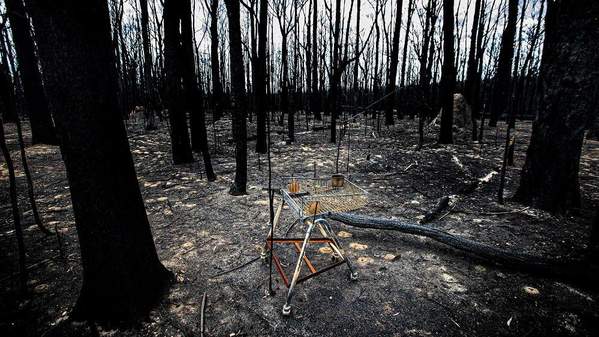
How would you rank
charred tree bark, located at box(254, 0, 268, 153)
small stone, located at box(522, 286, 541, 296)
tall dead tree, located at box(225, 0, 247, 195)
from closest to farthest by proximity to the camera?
small stone, located at box(522, 286, 541, 296)
tall dead tree, located at box(225, 0, 247, 195)
charred tree bark, located at box(254, 0, 268, 153)

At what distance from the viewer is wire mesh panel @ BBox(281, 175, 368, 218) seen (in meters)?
2.39

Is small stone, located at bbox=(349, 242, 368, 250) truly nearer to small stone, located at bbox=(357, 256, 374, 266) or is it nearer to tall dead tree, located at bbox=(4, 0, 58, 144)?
small stone, located at bbox=(357, 256, 374, 266)

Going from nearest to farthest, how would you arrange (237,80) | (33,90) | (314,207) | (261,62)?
(314,207) → (237,80) → (261,62) → (33,90)

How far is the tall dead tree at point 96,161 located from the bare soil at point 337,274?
0.89 feet

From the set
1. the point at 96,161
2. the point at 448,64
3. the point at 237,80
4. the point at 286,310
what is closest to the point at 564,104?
the point at 286,310

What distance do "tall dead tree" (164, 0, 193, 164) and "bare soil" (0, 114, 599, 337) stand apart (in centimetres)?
179

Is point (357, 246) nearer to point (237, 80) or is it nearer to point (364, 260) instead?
point (364, 260)

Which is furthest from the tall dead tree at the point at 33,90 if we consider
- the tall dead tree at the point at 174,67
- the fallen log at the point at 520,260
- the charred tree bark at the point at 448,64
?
the charred tree bark at the point at 448,64

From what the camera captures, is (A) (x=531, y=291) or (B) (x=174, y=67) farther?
(B) (x=174, y=67)

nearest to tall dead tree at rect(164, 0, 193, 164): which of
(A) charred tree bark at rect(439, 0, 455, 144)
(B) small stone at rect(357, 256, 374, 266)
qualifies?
(B) small stone at rect(357, 256, 374, 266)

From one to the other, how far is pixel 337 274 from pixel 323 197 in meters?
0.88

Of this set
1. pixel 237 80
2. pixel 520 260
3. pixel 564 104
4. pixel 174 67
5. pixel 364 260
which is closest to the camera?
pixel 520 260

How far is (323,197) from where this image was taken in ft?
8.36

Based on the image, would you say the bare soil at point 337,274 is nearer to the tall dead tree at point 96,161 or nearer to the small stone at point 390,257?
the small stone at point 390,257
